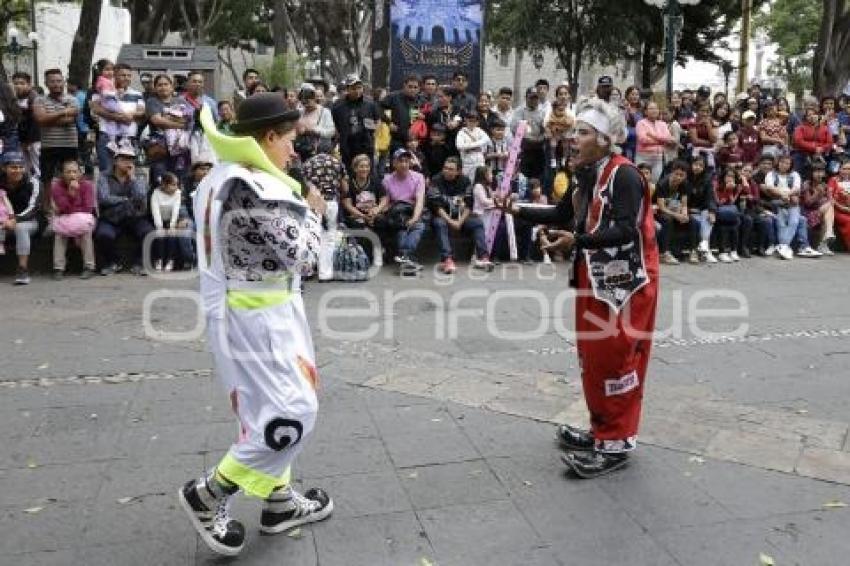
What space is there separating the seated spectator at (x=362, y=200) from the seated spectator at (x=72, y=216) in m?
2.85

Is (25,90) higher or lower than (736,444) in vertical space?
higher

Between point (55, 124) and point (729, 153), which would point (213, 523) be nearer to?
point (55, 124)

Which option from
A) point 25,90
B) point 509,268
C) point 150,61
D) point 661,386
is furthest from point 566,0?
point 661,386

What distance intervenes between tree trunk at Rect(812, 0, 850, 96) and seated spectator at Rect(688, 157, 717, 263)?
10.8m

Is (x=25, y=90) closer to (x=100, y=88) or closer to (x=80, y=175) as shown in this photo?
(x=100, y=88)

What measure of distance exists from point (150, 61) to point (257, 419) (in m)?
15.3

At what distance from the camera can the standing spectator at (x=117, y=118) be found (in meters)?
9.81

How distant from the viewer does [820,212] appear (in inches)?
471

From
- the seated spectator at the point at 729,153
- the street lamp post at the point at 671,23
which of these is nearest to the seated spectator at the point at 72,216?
the seated spectator at the point at 729,153

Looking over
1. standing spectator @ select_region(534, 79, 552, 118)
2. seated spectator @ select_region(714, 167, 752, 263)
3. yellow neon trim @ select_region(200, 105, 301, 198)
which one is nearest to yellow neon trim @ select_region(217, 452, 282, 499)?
yellow neon trim @ select_region(200, 105, 301, 198)

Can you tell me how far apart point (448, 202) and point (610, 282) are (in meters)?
6.33

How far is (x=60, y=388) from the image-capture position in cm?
548

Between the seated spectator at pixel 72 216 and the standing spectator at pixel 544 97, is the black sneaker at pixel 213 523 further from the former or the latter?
the standing spectator at pixel 544 97

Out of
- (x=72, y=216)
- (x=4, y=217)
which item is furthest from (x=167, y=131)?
(x=4, y=217)
